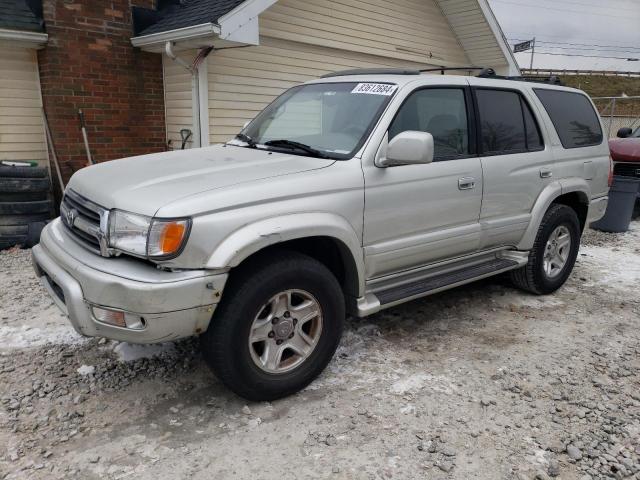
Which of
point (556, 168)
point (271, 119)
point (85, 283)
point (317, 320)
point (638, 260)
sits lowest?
point (638, 260)

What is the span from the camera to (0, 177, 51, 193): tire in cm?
633

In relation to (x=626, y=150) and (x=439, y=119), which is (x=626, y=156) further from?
(x=439, y=119)

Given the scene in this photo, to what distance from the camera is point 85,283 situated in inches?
106

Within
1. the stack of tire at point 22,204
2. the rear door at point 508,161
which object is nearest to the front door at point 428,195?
the rear door at point 508,161

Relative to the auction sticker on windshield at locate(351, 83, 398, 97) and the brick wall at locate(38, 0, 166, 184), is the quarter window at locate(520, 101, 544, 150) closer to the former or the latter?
the auction sticker on windshield at locate(351, 83, 398, 97)

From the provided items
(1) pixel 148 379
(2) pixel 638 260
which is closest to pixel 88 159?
(1) pixel 148 379

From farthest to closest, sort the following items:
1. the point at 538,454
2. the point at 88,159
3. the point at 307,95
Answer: the point at 88,159 < the point at 307,95 < the point at 538,454

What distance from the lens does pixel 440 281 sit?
3.94 meters

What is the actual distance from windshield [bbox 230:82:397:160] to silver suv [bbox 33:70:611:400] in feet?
0.05

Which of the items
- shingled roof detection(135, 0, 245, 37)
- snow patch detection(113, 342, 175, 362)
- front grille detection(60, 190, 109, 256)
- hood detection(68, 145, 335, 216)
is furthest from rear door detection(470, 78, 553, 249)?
shingled roof detection(135, 0, 245, 37)

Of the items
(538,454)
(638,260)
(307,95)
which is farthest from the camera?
(638,260)

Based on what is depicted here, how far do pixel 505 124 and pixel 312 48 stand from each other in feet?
17.4

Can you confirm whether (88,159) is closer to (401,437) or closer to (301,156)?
(301,156)

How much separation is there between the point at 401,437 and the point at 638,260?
17.1 ft
